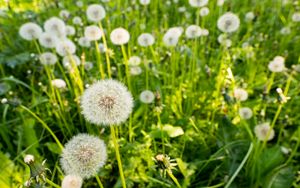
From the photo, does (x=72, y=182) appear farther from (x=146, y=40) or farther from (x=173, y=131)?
(x=146, y=40)

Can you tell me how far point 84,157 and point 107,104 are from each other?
150 millimetres

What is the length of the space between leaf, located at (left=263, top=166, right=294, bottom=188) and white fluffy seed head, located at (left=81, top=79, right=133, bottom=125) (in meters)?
0.65

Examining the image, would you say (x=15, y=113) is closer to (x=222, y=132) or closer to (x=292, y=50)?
(x=222, y=132)

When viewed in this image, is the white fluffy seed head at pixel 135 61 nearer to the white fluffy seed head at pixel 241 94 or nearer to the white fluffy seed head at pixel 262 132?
the white fluffy seed head at pixel 241 94

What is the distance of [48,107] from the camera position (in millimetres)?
1928

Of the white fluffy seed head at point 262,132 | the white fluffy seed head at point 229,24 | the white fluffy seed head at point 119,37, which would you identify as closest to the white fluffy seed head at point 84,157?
the white fluffy seed head at point 262,132

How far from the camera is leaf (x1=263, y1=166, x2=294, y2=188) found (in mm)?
1434

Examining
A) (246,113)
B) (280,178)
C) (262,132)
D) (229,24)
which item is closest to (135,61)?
(229,24)

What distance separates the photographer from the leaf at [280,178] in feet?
4.70

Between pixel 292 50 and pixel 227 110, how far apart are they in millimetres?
901

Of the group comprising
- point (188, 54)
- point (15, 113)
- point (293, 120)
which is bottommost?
point (293, 120)

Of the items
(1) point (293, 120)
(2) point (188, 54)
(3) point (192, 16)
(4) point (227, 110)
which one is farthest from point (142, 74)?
(3) point (192, 16)

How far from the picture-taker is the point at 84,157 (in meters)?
1.05

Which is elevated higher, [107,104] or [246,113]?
[107,104]
